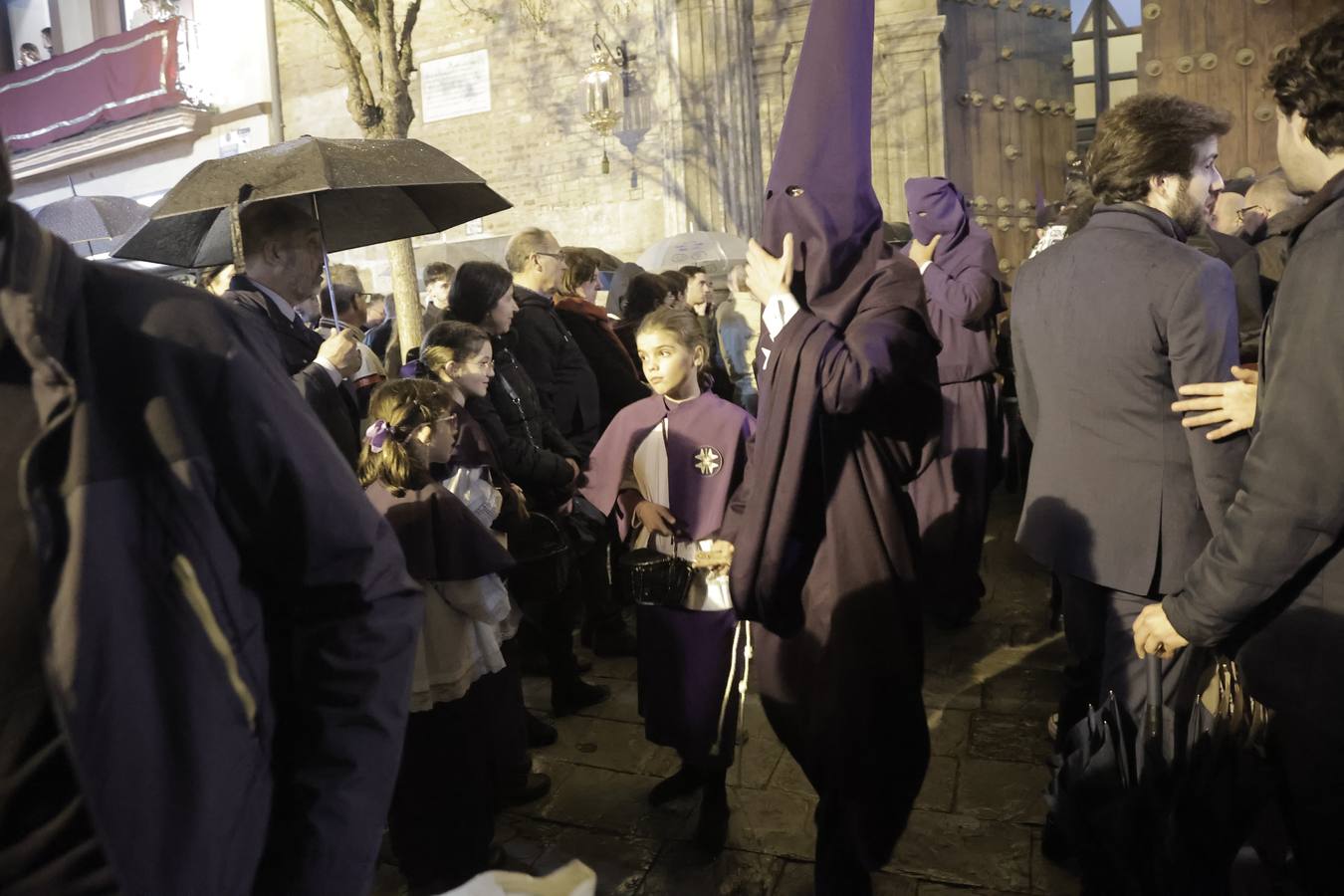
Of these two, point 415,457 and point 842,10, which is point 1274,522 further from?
point 415,457

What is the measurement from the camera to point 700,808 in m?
3.41

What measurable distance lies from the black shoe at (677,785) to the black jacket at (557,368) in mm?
1867

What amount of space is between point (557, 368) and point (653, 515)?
1722 millimetres

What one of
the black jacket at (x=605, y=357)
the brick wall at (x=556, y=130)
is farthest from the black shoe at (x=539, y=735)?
the brick wall at (x=556, y=130)

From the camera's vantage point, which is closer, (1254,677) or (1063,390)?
(1254,677)

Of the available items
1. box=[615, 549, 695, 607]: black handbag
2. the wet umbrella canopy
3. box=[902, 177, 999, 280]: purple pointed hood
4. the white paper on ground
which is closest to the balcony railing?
the wet umbrella canopy

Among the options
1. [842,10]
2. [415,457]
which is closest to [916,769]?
[415,457]

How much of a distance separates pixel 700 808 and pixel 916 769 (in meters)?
0.97

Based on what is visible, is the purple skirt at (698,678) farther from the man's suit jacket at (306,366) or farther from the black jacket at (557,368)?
the black jacket at (557,368)

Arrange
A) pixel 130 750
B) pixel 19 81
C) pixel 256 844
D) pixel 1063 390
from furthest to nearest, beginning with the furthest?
pixel 19 81
pixel 1063 390
pixel 256 844
pixel 130 750

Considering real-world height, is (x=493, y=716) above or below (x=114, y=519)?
below

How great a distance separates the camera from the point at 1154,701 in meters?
2.29

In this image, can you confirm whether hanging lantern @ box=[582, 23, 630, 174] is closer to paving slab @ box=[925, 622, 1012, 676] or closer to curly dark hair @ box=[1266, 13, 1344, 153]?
paving slab @ box=[925, 622, 1012, 676]

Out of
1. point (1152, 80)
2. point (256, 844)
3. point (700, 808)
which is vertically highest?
point (1152, 80)
